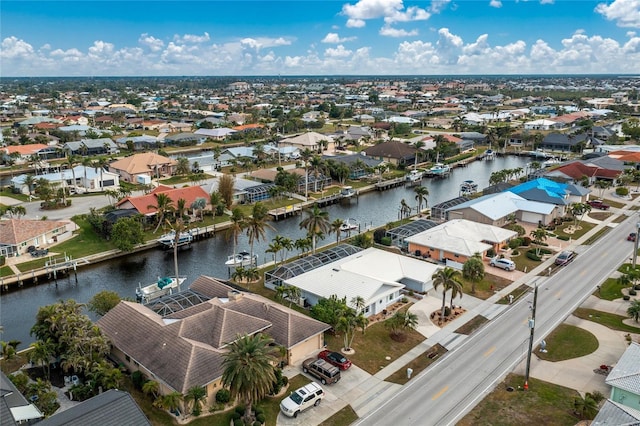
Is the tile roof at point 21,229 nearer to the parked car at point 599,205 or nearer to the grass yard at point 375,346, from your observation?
the grass yard at point 375,346

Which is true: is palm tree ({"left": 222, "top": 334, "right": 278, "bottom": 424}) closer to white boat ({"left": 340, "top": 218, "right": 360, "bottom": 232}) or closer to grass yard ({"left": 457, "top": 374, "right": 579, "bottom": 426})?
grass yard ({"left": 457, "top": 374, "right": 579, "bottom": 426})

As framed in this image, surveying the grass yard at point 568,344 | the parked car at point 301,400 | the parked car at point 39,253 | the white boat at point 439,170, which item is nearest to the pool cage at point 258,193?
the parked car at point 39,253

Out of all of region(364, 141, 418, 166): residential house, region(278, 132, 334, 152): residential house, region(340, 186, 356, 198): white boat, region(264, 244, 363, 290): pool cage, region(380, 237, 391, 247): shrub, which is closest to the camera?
region(264, 244, 363, 290): pool cage

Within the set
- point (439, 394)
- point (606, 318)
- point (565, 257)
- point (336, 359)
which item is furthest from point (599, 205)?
point (336, 359)

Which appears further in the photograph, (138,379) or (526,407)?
(138,379)

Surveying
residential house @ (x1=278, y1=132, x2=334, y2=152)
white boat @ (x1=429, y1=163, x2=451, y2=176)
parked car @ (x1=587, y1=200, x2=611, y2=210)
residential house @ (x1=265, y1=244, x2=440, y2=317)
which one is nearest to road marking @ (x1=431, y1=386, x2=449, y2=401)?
residential house @ (x1=265, y1=244, x2=440, y2=317)

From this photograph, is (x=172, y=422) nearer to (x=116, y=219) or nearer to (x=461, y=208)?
(x=116, y=219)

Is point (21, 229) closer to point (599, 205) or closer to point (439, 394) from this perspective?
point (439, 394)
